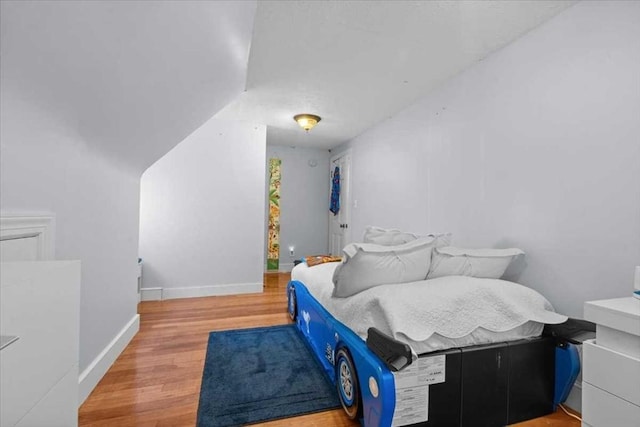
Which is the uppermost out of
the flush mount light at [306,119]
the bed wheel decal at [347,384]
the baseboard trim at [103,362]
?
the flush mount light at [306,119]

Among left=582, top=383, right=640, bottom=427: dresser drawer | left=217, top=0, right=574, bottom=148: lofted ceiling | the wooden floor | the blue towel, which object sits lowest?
the wooden floor

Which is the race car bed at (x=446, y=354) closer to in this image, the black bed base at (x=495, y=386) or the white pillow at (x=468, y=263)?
the black bed base at (x=495, y=386)

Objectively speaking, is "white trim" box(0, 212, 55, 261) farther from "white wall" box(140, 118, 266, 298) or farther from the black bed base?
"white wall" box(140, 118, 266, 298)

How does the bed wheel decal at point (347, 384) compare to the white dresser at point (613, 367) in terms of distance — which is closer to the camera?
the white dresser at point (613, 367)

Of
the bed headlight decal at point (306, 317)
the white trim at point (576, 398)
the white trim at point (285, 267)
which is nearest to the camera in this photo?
the white trim at point (576, 398)

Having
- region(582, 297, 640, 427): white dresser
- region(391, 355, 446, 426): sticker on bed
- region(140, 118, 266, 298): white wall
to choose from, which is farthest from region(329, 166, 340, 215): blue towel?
region(582, 297, 640, 427): white dresser

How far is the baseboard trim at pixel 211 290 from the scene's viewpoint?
399 centimetres

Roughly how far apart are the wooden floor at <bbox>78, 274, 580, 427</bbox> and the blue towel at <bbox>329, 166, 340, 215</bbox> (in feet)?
7.97

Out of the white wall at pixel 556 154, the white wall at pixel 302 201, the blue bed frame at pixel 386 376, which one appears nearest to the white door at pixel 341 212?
the white wall at pixel 302 201

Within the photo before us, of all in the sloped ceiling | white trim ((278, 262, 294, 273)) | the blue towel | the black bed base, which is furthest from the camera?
white trim ((278, 262, 294, 273))

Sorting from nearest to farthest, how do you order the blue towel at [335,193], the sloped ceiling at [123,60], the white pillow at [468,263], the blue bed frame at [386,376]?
the sloped ceiling at [123,60] → the blue bed frame at [386,376] → the white pillow at [468,263] → the blue towel at [335,193]

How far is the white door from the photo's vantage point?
17.3 feet

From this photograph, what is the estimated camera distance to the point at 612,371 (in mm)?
1242

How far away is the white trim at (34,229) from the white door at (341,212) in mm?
4182
